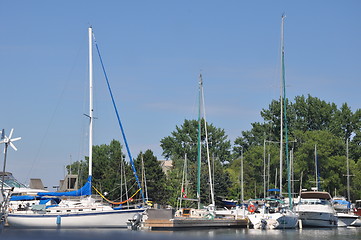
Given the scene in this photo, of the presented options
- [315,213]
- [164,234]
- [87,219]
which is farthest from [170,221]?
[315,213]

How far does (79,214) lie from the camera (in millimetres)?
59906

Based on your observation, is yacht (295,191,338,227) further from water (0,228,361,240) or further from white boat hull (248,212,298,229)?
water (0,228,361,240)

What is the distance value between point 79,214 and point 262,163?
58045mm

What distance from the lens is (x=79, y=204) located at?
202ft

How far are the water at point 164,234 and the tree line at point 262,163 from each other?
22.5 meters

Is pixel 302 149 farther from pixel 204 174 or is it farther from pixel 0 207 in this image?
pixel 0 207

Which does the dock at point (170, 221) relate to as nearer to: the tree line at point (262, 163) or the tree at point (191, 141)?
the tree line at point (262, 163)

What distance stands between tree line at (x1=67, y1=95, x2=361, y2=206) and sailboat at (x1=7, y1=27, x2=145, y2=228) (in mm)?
18283

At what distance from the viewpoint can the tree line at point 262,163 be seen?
9931 centimetres

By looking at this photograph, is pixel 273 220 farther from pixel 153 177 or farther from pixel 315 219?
pixel 153 177

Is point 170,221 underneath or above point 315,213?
underneath

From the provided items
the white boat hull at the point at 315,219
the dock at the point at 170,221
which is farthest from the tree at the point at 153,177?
the dock at the point at 170,221

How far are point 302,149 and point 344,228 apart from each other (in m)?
38.3

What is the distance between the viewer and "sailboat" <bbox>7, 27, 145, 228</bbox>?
5978 cm
